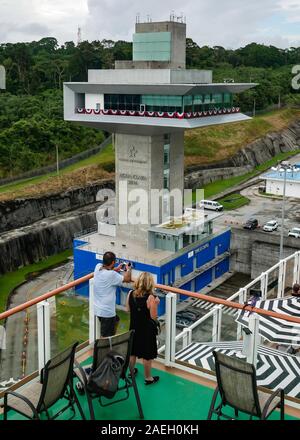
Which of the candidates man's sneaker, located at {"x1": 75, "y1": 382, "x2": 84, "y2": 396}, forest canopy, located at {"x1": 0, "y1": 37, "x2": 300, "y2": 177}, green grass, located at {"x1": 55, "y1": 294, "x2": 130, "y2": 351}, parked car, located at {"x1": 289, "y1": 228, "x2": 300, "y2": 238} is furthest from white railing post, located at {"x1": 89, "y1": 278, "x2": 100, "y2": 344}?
forest canopy, located at {"x1": 0, "y1": 37, "x2": 300, "y2": 177}

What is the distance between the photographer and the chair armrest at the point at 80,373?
255 inches

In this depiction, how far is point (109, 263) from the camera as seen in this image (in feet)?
24.6

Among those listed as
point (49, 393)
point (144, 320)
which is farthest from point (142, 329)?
point (49, 393)

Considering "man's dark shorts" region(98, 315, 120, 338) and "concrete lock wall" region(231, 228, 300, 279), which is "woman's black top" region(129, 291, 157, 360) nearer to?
"man's dark shorts" region(98, 315, 120, 338)

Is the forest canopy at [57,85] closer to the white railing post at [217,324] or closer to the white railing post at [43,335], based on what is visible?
the white railing post at [217,324]

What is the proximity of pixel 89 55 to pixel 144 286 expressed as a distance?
77875mm

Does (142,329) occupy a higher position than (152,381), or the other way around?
(142,329)

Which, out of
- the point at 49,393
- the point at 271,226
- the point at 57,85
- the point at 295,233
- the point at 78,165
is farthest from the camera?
the point at 57,85

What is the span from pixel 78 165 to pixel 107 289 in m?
49.2

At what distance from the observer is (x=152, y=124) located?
104 feet

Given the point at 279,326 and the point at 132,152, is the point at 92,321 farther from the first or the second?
the point at 132,152

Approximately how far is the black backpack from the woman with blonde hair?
643 millimetres

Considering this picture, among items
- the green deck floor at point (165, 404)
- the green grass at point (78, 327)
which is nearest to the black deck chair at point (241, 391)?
the green deck floor at point (165, 404)

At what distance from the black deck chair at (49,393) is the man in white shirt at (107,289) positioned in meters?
1.49
